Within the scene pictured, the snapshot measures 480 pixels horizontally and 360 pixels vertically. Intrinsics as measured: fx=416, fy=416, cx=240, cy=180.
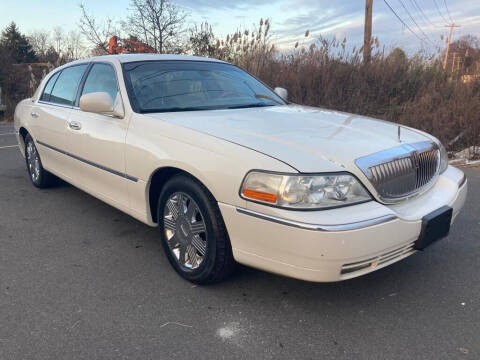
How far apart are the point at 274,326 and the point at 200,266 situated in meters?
0.65

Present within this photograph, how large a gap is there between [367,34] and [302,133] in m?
10.2

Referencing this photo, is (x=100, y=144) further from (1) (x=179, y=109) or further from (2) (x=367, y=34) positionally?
(2) (x=367, y=34)

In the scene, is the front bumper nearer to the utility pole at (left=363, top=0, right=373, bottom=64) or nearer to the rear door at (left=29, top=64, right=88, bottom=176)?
the rear door at (left=29, top=64, right=88, bottom=176)

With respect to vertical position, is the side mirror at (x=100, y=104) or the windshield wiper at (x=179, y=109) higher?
the side mirror at (x=100, y=104)

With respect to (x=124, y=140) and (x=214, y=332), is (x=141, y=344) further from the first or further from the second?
(x=124, y=140)

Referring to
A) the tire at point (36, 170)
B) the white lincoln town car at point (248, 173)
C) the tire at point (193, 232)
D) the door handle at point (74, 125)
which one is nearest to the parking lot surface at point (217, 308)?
the tire at point (193, 232)

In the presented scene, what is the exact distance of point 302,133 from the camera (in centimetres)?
264

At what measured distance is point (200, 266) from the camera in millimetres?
2760

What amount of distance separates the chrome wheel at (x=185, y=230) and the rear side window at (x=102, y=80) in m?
1.24

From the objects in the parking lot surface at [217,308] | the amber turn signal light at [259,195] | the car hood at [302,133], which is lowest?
the parking lot surface at [217,308]

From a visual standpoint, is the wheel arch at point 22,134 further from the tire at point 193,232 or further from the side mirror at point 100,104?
the tire at point 193,232

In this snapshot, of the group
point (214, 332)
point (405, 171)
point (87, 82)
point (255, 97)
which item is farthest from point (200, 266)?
point (87, 82)

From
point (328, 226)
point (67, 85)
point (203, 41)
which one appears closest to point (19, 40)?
point (203, 41)

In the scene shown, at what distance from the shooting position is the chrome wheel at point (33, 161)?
5.28 m
